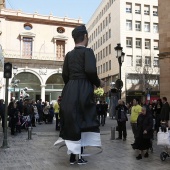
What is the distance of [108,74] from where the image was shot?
54344 millimetres

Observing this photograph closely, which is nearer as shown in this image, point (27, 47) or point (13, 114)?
point (13, 114)

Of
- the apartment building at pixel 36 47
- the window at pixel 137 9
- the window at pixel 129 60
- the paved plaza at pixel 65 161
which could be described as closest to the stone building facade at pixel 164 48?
the paved plaza at pixel 65 161

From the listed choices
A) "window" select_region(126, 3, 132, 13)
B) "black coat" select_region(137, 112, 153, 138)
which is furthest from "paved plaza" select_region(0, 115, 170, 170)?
"window" select_region(126, 3, 132, 13)

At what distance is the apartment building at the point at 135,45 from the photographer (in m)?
49.4

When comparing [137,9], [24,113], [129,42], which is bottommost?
[24,113]

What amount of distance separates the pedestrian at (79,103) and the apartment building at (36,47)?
111 feet

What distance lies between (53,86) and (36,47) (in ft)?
19.8

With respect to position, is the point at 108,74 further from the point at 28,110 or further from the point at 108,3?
the point at 28,110

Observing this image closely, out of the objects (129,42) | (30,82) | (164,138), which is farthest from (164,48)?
(129,42)

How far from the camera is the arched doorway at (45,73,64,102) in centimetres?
4161

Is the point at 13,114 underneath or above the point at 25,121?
above

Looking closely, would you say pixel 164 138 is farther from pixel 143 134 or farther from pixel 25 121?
pixel 25 121

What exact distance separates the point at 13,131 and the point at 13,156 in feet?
20.6

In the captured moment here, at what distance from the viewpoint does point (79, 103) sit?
5762 millimetres
